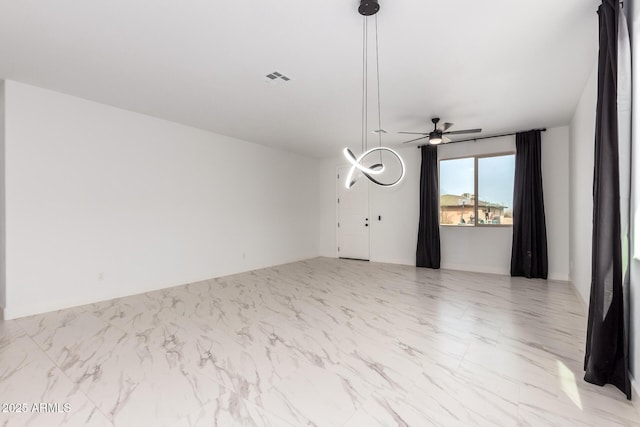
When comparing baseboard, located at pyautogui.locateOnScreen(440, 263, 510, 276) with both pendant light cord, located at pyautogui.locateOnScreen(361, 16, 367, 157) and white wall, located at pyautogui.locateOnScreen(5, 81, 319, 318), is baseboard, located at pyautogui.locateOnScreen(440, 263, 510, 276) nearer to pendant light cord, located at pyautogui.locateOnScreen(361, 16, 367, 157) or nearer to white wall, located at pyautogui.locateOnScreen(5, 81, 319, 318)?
pendant light cord, located at pyautogui.locateOnScreen(361, 16, 367, 157)

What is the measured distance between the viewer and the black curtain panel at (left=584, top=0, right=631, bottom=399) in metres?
1.99

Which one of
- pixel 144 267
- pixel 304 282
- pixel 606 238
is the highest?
pixel 606 238

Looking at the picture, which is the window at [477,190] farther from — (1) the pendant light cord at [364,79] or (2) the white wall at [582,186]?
(1) the pendant light cord at [364,79]

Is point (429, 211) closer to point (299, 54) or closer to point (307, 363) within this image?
point (299, 54)

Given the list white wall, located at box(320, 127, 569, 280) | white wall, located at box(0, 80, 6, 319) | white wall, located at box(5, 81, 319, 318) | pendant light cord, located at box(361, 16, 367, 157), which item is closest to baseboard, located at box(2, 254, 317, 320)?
white wall, located at box(5, 81, 319, 318)

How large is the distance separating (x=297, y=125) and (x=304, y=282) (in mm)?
2765

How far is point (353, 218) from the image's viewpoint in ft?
25.7

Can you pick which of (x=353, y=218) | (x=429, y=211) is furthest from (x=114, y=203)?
(x=429, y=211)

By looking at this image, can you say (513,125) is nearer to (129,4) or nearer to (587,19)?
(587,19)

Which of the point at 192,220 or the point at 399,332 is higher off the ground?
the point at 192,220

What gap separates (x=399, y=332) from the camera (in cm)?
306

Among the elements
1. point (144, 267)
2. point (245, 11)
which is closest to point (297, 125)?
point (245, 11)

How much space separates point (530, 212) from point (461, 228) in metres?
1.27

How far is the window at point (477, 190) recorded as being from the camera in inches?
A: 234
